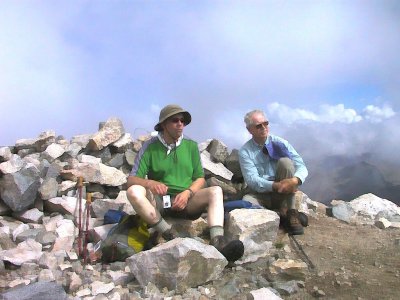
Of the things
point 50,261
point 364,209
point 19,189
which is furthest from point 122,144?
point 364,209

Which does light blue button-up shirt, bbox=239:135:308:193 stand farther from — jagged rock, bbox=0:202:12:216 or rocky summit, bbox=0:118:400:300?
jagged rock, bbox=0:202:12:216

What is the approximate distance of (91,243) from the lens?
6.46 meters

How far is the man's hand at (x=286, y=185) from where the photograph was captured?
673 centimetres

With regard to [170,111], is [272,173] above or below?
below

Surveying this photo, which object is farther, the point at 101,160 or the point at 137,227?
the point at 101,160

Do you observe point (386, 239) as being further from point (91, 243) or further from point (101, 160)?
point (101, 160)

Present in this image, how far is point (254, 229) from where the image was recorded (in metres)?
6.11

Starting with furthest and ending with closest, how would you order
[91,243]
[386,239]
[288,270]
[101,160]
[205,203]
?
[101,160] → [386,239] → [91,243] → [205,203] → [288,270]

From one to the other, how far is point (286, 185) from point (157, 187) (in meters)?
2.14

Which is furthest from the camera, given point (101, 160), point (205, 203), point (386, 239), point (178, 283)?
point (101, 160)

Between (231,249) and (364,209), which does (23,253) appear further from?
(364,209)

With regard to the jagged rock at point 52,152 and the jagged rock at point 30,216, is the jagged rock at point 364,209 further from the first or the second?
the jagged rock at point 52,152

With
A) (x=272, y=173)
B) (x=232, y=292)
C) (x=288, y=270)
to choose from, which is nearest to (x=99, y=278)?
(x=232, y=292)

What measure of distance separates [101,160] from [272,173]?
4213mm
